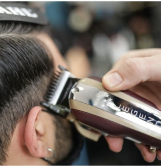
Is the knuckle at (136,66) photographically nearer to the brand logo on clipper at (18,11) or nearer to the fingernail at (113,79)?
the fingernail at (113,79)

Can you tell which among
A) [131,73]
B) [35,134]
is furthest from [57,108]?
[131,73]

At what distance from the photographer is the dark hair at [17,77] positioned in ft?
1.58

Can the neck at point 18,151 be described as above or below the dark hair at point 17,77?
below

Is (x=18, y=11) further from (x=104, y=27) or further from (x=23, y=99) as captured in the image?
(x=104, y=27)

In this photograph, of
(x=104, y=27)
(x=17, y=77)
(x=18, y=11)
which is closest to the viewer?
(x=17, y=77)

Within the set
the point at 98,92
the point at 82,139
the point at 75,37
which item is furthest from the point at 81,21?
the point at 98,92

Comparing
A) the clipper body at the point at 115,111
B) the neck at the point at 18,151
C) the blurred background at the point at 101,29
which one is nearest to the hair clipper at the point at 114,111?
the clipper body at the point at 115,111

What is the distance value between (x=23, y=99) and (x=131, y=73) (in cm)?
25

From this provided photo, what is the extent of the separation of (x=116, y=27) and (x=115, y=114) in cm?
116

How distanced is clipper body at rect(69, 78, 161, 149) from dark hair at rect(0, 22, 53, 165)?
0.31ft

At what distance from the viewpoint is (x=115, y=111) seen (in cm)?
51

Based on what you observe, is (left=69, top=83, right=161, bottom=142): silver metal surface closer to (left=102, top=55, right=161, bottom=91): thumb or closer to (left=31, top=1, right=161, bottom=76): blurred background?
(left=102, top=55, right=161, bottom=91): thumb

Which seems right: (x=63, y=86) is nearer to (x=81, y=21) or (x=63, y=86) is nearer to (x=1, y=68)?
(x=1, y=68)

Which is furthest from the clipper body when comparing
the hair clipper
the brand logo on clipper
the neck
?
the brand logo on clipper
